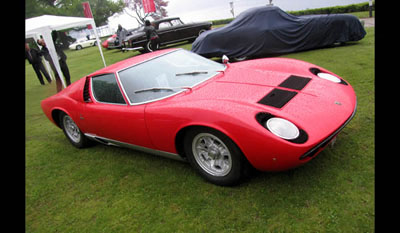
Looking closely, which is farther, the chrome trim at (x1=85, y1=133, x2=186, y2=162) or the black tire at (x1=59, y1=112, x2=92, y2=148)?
the black tire at (x1=59, y1=112, x2=92, y2=148)

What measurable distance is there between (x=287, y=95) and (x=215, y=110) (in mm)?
752

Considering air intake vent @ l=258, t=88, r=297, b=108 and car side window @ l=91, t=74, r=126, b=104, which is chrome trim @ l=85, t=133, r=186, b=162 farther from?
air intake vent @ l=258, t=88, r=297, b=108

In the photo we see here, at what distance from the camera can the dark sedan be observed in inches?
526

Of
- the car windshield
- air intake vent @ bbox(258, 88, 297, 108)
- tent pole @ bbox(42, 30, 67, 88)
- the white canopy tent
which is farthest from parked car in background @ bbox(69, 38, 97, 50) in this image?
air intake vent @ bbox(258, 88, 297, 108)

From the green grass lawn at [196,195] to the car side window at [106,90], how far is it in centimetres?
82

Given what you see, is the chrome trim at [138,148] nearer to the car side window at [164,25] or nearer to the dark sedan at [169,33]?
the dark sedan at [169,33]

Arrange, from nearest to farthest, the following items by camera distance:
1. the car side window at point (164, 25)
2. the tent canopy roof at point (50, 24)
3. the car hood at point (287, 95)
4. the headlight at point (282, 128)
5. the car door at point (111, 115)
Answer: the headlight at point (282, 128) < the car hood at point (287, 95) < the car door at point (111, 115) < the tent canopy roof at point (50, 24) < the car side window at point (164, 25)

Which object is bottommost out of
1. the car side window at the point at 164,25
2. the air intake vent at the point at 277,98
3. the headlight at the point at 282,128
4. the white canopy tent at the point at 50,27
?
the headlight at the point at 282,128

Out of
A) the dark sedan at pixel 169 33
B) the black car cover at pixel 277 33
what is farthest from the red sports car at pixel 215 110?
the dark sedan at pixel 169 33

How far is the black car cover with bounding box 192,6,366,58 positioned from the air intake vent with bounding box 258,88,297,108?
537 centimetres

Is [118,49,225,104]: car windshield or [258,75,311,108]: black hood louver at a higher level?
[118,49,225,104]: car windshield

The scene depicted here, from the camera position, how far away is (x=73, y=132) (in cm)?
419

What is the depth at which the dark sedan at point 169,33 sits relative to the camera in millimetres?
13363
